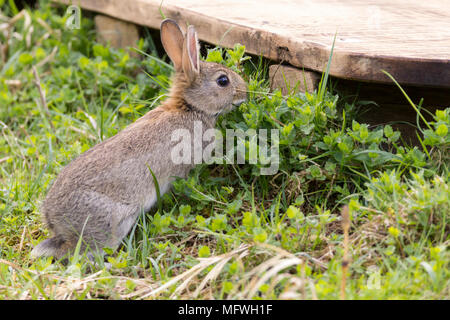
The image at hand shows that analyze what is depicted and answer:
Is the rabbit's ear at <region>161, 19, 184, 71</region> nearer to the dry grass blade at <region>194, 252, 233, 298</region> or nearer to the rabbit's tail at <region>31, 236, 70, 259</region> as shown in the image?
the rabbit's tail at <region>31, 236, 70, 259</region>

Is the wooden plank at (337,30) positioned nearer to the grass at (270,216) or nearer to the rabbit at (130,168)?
the grass at (270,216)

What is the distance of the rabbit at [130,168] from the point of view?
336 cm

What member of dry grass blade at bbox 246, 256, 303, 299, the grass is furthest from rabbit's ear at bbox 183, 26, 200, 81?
dry grass blade at bbox 246, 256, 303, 299

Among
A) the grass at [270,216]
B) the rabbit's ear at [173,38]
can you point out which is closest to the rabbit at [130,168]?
the rabbit's ear at [173,38]

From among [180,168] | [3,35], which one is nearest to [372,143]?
[180,168]

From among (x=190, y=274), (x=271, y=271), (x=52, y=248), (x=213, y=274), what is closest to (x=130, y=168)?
(x=52, y=248)

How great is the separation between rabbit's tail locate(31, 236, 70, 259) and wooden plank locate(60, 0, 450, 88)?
5.65 feet

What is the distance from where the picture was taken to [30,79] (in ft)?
17.6

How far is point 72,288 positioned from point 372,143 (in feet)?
5.57

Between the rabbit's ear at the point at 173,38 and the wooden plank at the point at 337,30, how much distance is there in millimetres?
433

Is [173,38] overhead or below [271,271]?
overhead

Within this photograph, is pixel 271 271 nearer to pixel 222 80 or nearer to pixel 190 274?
pixel 190 274

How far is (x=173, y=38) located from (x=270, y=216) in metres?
1.28

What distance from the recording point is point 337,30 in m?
3.96
